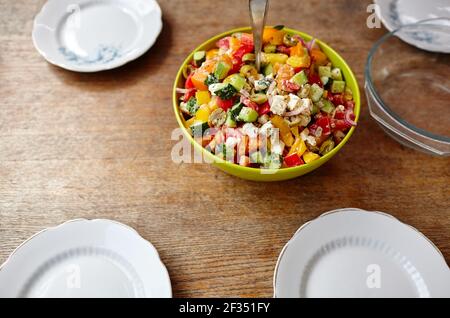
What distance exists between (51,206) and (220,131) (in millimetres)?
518

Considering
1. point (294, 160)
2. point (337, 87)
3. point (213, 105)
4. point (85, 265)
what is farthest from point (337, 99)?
point (85, 265)

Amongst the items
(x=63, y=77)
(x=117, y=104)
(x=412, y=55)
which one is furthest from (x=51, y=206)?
(x=412, y=55)

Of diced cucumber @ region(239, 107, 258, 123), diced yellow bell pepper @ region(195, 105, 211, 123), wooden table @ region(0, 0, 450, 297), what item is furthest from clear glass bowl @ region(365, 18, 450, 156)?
diced yellow bell pepper @ region(195, 105, 211, 123)

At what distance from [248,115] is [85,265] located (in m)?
0.55

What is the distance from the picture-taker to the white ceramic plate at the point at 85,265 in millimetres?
974

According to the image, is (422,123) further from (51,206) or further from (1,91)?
(1,91)

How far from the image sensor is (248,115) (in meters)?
1.07

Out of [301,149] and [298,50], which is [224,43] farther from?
[301,149]

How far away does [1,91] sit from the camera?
1.41 meters

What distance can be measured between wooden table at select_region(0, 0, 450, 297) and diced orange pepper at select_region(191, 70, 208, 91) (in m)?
0.19

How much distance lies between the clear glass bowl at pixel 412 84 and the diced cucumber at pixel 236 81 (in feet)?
1.27

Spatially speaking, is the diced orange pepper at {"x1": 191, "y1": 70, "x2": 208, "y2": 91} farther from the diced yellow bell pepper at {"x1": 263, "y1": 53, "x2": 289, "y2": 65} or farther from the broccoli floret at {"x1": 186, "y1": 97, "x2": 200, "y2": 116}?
the diced yellow bell pepper at {"x1": 263, "y1": 53, "x2": 289, "y2": 65}

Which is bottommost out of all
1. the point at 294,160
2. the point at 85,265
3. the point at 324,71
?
the point at 85,265

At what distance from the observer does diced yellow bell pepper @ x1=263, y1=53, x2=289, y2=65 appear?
1.18m
